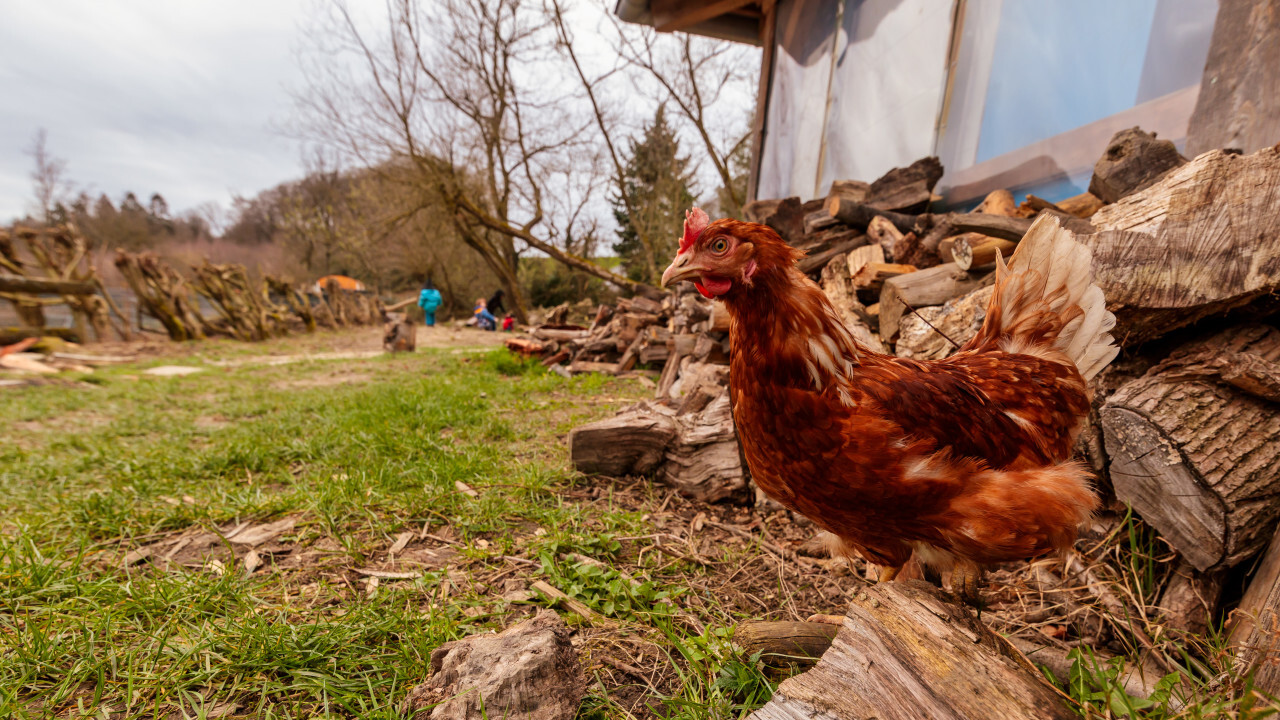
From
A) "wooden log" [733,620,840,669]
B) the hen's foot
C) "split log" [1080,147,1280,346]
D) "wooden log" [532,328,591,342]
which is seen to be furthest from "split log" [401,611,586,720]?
"wooden log" [532,328,591,342]

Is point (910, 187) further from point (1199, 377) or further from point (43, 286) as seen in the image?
point (43, 286)

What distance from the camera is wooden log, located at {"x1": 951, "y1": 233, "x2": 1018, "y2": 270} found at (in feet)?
8.15

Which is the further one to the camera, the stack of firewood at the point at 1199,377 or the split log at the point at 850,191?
the split log at the point at 850,191

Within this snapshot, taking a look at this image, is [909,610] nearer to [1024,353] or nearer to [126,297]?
[1024,353]

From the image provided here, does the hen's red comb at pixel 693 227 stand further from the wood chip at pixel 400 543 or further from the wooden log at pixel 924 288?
the wood chip at pixel 400 543

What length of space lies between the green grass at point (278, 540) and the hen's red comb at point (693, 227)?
50.0 inches

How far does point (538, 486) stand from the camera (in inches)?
106

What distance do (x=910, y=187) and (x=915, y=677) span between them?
12.4 feet

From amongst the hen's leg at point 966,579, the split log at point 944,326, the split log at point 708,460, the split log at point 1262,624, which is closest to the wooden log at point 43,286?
the split log at point 708,460

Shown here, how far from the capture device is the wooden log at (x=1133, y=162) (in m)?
2.27

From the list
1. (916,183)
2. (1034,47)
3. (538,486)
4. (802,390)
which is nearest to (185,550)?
(538,486)

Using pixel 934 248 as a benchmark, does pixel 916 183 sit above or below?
above

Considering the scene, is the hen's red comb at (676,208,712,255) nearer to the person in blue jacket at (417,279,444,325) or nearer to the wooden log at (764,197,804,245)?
the wooden log at (764,197,804,245)

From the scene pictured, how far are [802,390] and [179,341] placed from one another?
15721mm
